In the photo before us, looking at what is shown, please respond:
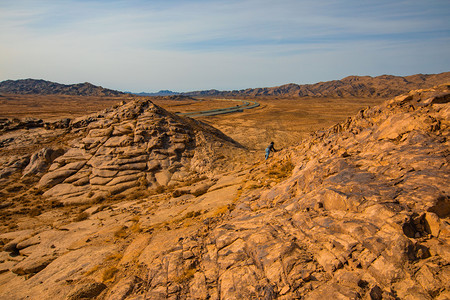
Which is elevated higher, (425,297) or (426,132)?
(426,132)

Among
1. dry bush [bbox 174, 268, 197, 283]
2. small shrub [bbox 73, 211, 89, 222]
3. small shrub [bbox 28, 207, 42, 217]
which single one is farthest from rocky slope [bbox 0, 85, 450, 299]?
small shrub [bbox 28, 207, 42, 217]

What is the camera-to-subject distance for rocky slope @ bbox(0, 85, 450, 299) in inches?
190

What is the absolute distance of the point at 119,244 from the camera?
9.72 meters

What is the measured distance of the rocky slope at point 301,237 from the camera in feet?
15.9

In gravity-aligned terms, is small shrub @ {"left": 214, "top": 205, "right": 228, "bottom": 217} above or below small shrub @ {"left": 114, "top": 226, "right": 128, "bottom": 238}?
above

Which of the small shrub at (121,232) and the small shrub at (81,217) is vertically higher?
the small shrub at (121,232)

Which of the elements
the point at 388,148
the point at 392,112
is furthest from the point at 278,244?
the point at 392,112

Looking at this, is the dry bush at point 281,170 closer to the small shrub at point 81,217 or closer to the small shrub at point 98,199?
the small shrub at point 81,217

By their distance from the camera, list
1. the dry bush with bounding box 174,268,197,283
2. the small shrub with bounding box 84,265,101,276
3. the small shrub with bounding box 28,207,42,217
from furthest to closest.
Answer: the small shrub with bounding box 28,207,42,217 → the small shrub with bounding box 84,265,101,276 → the dry bush with bounding box 174,268,197,283

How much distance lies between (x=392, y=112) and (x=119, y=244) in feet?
39.8

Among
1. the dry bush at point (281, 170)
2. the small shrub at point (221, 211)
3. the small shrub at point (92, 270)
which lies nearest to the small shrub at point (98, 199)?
the small shrub at point (92, 270)

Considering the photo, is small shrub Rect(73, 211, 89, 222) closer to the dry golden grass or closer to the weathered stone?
the weathered stone

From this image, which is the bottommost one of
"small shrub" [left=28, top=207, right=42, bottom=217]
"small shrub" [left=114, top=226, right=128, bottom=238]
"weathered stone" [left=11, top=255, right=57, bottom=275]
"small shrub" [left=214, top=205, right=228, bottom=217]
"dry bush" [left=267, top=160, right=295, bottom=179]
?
"small shrub" [left=28, top=207, right=42, bottom=217]

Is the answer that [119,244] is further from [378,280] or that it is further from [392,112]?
[392,112]
